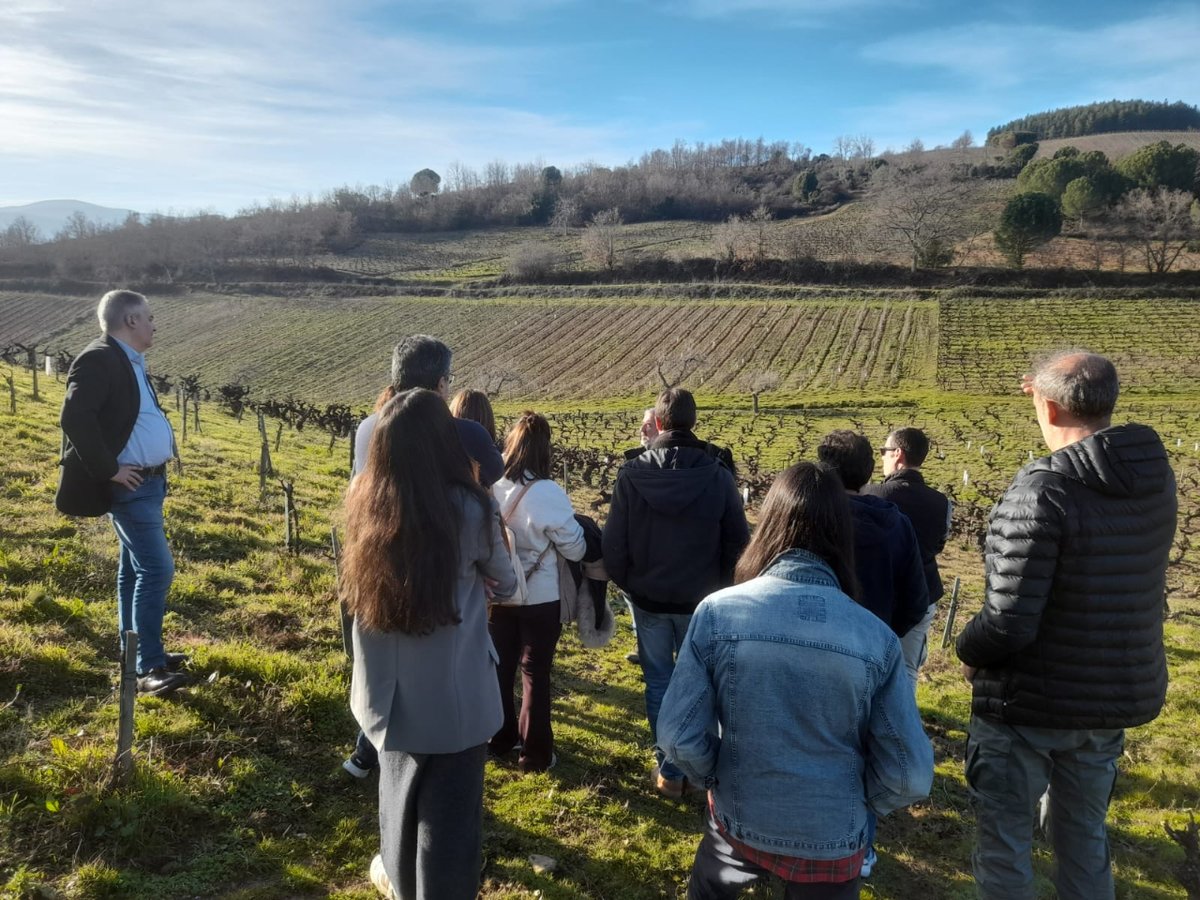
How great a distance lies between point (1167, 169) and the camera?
59250 millimetres

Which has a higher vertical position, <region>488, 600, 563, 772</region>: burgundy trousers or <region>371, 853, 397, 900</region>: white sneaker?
<region>488, 600, 563, 772</region>: burgundy trousers

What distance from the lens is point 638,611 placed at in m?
3.95

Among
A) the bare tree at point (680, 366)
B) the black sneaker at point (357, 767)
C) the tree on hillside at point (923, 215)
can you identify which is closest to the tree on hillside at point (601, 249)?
the tree on hillside at point (923, 215)

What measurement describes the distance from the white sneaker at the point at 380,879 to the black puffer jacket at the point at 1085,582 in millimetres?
2413

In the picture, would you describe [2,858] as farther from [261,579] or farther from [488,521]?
[261,579]

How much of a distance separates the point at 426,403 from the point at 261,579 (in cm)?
452

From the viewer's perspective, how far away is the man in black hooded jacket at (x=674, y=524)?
3604 mm

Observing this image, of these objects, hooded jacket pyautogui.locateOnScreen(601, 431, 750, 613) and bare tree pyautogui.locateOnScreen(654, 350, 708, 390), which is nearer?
hooded jacket pyautogui.locateOnScreen(601, 431, 750, 613)

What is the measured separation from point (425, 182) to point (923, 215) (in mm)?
72728

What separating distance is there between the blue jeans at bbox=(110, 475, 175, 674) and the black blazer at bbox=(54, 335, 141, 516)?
126 mm

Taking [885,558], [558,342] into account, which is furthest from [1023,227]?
[885,558]

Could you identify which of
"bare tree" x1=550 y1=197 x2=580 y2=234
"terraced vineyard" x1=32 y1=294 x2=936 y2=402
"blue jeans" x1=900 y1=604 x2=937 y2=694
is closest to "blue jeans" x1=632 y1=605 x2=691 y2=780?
"blue jeans" x1=900 y1=604 x2=937 y2=694

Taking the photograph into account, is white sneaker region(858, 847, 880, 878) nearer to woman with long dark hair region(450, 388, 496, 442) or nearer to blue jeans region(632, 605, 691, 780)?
blue jeans region(632, 605, 691, 780)

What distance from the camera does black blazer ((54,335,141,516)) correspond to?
12.1ft
